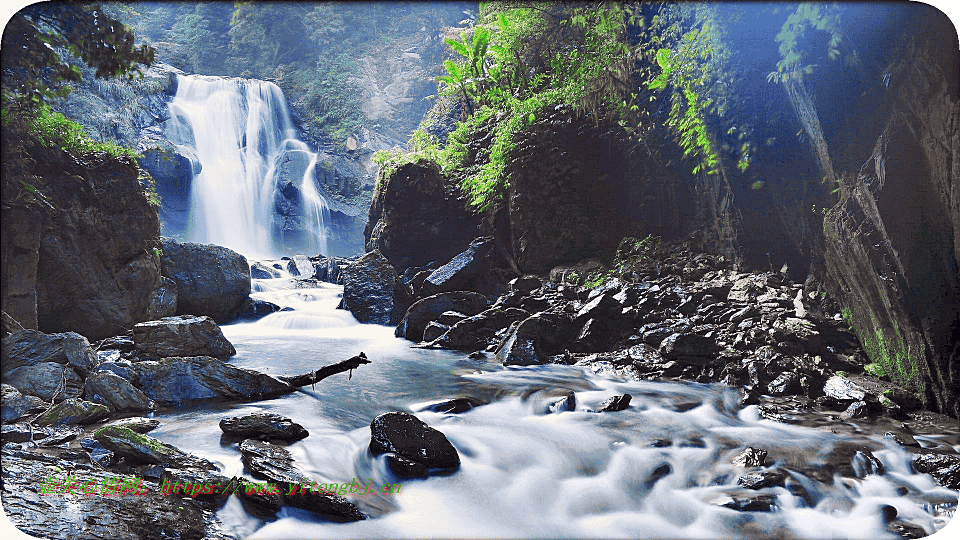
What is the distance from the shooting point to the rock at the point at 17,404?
94.7 inches

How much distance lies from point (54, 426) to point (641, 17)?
4.41 meters

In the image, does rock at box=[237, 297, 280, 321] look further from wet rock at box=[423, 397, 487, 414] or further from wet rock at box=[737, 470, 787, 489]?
wet rock at box=[737, 470, 787, 489]

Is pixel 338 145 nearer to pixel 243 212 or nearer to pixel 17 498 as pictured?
pixel 243 212

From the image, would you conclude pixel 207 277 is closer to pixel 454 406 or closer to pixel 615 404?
pixel 454 406

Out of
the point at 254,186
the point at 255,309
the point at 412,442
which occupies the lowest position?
the point at 255,309

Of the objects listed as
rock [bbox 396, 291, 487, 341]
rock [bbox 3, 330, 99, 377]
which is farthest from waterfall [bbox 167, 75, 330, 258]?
rock [bbox 3, 330, 99, 377]

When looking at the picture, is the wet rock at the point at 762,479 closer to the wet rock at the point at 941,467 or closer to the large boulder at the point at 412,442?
the wet rock at the point at 941,467

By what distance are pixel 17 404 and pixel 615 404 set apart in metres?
3.52

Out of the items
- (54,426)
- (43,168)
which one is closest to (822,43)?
(54,426)

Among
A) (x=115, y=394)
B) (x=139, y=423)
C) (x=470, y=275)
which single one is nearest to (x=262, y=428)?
(x=139, y=423)

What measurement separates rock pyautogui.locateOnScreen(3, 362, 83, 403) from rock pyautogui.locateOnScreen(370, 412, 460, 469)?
84.4 inches

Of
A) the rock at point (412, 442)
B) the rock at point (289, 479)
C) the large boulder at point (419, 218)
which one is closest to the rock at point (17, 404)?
the rock at point (289, 479)

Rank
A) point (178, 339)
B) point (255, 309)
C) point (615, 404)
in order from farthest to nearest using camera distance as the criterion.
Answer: point (255, 309) < point (178, 339) < point (615, 404)

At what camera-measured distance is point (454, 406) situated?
11.3ft
